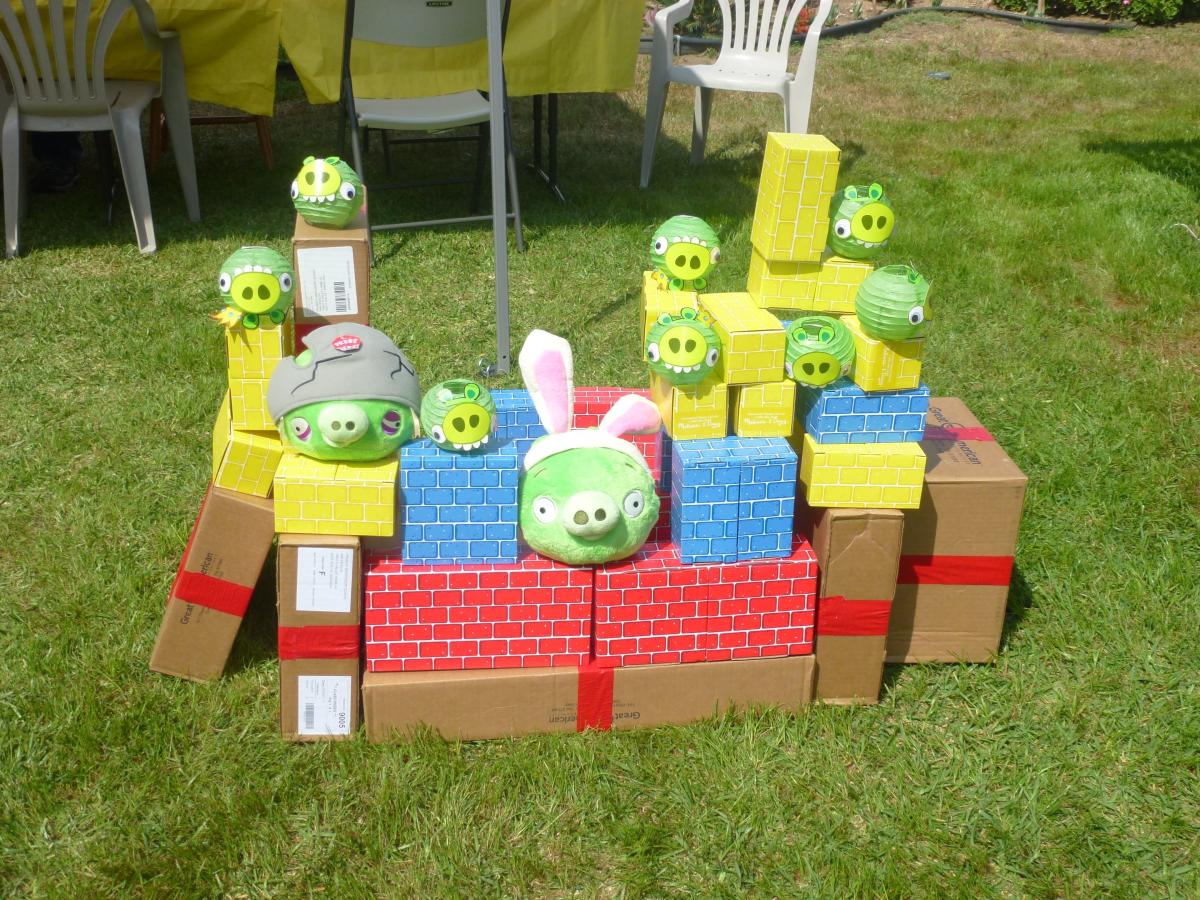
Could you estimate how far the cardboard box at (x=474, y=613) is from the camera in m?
2.29

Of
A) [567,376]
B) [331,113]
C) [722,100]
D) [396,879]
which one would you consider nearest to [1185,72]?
[722,100]

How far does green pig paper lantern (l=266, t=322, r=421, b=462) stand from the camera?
220cm

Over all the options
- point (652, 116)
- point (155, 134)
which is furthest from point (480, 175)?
point (155, 134)

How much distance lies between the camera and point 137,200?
5.00 meters

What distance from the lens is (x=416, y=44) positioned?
514 cm

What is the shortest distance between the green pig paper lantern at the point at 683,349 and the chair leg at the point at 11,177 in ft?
12.6

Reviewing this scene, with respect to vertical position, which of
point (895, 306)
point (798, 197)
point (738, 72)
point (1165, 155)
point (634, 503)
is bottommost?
point (1165, 155)

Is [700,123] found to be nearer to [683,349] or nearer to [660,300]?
[660,300]

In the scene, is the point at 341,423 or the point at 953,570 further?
the point at 953,570

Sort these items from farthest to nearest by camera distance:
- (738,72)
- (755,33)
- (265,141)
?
1. (755,33)
2. (738,72)
3. (265,141)

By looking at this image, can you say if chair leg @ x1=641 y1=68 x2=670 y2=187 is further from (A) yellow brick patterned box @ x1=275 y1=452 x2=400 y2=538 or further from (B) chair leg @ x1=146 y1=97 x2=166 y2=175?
(A) yellow brick patterned box @ x1=275 y1=452 x2=400 y2=538

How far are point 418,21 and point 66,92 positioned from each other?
5.08ft

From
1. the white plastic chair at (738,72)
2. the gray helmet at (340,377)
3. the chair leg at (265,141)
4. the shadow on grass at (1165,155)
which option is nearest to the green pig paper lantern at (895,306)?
the gray helmet at (340,377)

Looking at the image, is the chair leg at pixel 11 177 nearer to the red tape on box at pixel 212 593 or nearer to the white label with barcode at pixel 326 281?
the white label with barcode at pixel 326 281
